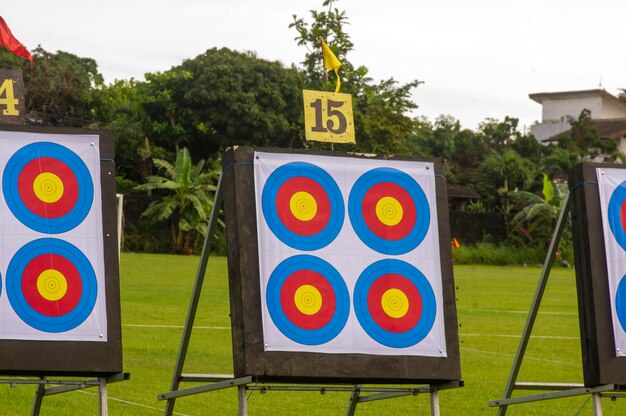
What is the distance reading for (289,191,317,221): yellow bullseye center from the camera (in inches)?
235

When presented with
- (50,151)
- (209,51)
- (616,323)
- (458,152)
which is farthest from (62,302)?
(458,152)

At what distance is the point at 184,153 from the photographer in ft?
91.9

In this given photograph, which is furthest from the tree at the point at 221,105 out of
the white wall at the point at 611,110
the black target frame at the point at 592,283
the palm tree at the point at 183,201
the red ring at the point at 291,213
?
the white wall at the point at 611,110

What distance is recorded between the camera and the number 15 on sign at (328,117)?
6086mm

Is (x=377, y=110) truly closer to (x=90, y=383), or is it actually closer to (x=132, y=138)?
(x=132, y=138)

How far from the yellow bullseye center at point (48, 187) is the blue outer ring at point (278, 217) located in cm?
105

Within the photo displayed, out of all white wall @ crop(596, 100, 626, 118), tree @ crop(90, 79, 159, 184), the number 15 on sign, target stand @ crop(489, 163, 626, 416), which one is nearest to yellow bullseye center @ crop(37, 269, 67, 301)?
the number 15 on sign

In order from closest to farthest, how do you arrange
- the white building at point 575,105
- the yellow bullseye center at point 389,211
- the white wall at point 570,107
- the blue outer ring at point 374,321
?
the blue outer ring at point 374,321 → the yellow bullseye center at point 389,211 → the white building at point 575,105 → the white wall at point 570,107

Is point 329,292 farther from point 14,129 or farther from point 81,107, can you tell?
point 81,107

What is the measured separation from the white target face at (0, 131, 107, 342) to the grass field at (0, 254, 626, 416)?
207 cm

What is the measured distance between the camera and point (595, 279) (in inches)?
232

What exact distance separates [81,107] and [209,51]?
6828 millimetres

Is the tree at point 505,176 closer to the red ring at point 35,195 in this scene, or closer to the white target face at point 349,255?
the white target face at point 349,255

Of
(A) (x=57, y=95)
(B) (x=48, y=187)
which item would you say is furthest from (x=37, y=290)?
(A) (x=57, y=95)
